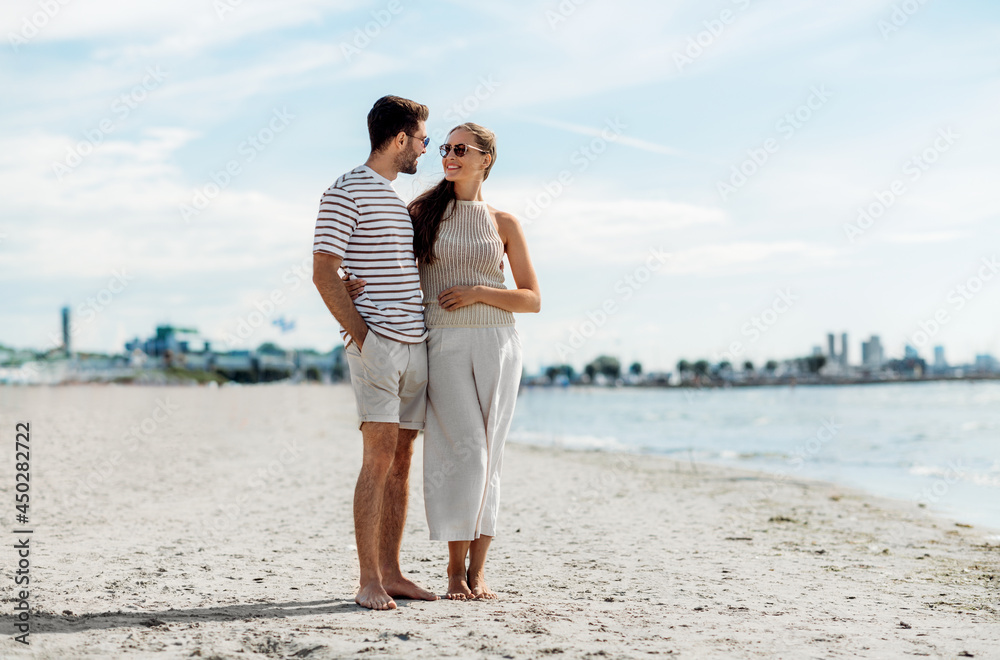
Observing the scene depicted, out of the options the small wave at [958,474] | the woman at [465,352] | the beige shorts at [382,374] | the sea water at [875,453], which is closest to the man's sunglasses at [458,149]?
the woman at [465,352]

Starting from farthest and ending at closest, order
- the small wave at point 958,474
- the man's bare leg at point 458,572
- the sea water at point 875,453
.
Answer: the small wave at point 958,474, the sea water at point 875,453, the man's bare leg at point 458,572

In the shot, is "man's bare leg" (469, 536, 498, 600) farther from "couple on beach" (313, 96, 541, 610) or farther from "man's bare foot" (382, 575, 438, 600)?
"man's bare foot" (382, 575, 438, 600)

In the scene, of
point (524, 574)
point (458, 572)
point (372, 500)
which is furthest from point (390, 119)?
point (524, 574)

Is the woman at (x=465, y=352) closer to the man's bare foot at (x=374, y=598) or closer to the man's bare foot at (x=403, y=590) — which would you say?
the man's bare foot at (x=403, y=590)

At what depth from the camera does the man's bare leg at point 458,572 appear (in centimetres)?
379

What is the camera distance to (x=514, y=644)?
118 inches

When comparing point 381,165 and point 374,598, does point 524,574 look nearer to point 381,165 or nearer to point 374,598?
point 374,598

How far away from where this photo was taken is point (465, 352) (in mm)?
3727

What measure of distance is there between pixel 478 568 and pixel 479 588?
0.09 m

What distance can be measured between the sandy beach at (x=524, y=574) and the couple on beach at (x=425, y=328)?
40 cm

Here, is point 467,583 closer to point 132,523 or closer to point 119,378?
point 132,523

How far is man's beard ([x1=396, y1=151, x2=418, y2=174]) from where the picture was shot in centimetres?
372

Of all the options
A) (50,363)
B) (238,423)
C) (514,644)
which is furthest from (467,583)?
(50,363)

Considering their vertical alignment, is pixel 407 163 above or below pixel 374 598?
above
